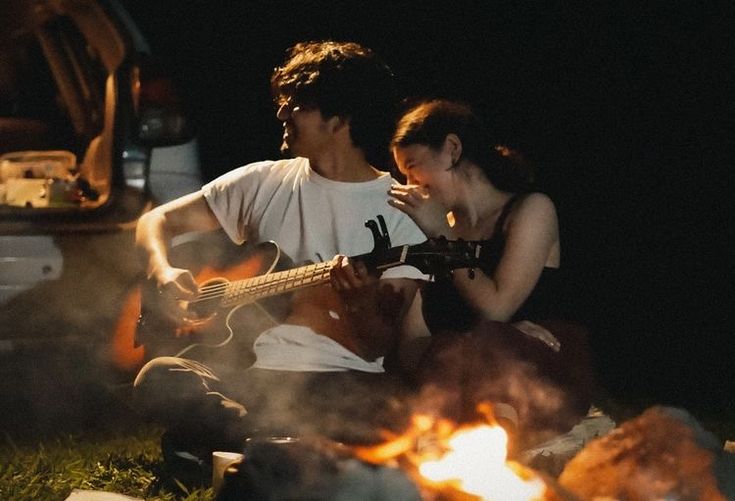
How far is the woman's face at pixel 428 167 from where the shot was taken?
13.0ft

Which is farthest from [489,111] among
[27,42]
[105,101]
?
[105,101]

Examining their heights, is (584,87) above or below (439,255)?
below

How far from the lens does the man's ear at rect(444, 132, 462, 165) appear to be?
3998mm

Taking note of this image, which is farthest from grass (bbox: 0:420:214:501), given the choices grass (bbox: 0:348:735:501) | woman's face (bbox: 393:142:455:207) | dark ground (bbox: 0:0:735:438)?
dark ground (bbox: 0:0:735:438)

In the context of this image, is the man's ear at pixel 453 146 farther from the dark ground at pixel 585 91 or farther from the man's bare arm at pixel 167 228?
the dark ground at pixel 585 91

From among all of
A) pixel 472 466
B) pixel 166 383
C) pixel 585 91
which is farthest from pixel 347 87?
pixel 585 91

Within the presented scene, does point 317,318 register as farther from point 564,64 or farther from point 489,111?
point 564,64

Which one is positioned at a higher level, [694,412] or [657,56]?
[657,56]

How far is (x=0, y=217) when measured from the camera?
4348mm

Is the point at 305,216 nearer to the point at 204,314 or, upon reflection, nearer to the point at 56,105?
the point at 204,314

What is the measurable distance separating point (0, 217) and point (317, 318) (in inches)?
51.2

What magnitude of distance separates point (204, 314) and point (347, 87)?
3.09 ft

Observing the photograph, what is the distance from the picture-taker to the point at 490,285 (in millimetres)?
3816

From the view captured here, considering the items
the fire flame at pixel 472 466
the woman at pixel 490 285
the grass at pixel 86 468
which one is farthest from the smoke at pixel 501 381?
the grass at pixel 86 468
